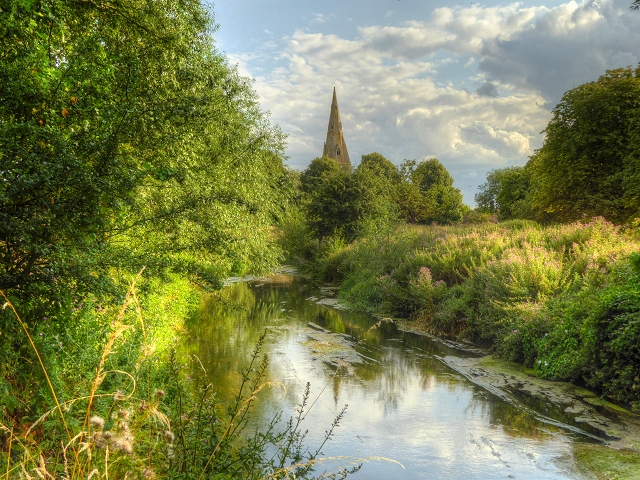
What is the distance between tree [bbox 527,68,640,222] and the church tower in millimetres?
63727

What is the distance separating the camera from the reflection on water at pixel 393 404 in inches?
261

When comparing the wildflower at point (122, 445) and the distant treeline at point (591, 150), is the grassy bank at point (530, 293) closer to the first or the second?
the wildflower at point (122, 445)

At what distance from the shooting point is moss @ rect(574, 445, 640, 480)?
6.07m

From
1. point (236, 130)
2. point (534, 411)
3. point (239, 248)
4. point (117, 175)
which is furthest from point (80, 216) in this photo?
point (236, 130)

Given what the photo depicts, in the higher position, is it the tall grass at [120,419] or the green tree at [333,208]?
the green tree at [333,208]

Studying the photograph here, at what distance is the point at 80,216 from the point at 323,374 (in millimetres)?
6711

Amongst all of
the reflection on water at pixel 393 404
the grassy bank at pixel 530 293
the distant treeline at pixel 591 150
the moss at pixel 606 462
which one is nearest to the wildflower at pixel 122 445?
the reflection on water at pixel 393 404

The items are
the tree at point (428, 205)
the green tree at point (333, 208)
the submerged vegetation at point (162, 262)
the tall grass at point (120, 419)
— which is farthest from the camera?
the tree at point (428, 205)

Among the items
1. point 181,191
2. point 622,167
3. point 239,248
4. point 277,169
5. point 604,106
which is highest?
point 604,106

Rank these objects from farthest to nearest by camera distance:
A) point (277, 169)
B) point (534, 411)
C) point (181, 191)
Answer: point (277, 169)
point (181, 191)
point (534, 411)

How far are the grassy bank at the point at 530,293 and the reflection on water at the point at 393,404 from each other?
1.54 meters

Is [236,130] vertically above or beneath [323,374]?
above

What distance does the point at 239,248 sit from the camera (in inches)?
548

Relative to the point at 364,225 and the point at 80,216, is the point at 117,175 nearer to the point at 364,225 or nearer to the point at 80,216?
the point at 80,216
